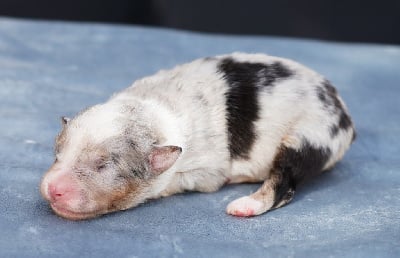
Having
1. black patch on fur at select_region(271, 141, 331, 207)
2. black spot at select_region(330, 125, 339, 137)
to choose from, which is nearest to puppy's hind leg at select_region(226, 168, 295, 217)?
black patch on fur at select_region(271, 141, 331, 207)

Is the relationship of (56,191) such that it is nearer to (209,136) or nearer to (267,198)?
(209,136)

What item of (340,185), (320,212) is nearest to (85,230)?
(320,212)

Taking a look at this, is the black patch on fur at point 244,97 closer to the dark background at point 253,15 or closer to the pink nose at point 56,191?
the pink nose at point 56,191

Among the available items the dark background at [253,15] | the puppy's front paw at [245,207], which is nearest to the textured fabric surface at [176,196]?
the puppy's front paw at [245,207]

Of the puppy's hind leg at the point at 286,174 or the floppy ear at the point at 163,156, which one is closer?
the floppy ear at the point at 163,156

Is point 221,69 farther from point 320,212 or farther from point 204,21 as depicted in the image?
point 204,21

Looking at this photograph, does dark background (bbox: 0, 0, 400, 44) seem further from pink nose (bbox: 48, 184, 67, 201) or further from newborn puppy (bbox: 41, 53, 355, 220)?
pink nose (bbox: 48, 184, 67, 201)

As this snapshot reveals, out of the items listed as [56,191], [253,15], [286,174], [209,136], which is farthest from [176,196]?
[253,15]

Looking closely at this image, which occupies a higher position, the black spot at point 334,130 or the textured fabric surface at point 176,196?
the black spot at point 334,130
